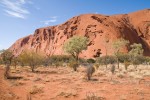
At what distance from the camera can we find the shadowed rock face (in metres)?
115

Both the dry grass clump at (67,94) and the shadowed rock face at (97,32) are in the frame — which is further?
the shadowed rock face at (97,32)

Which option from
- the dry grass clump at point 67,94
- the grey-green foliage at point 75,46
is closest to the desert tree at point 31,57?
the grey-green foliage at point 75,46

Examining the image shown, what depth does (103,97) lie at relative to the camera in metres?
15.0

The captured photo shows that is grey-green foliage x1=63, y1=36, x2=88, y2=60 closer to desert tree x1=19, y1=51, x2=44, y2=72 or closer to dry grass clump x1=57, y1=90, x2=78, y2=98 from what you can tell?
desert tree x1=19, y1=51, x2=44, y2=72

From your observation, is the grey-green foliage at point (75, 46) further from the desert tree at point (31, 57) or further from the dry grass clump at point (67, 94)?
the dry grass clump at point (67, 94)

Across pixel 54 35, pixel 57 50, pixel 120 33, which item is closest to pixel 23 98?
pixel 120 33

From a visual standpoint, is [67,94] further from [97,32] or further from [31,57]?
[97,32]

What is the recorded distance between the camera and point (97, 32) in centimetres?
12144

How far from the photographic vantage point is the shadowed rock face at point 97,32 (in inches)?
4537

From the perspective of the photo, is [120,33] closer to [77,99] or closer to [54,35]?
[54,35]

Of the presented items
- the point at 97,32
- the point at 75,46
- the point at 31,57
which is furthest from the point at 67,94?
the point at 97,32

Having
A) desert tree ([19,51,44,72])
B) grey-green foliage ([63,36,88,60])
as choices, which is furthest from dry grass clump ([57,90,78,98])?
grey-green foliage ([63,36,88,60])

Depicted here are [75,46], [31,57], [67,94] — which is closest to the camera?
[67,94]

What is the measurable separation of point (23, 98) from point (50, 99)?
170cm
